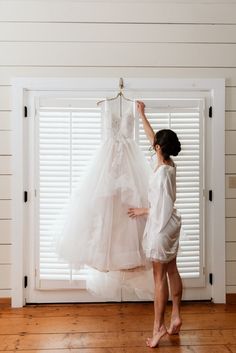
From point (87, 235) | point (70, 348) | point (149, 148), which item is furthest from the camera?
point (149, 148)

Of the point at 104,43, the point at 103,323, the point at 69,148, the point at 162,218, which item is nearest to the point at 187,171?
the point at 162,218

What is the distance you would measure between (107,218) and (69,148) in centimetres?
80

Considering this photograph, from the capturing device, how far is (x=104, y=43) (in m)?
3.33

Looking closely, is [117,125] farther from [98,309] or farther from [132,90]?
[98,309]

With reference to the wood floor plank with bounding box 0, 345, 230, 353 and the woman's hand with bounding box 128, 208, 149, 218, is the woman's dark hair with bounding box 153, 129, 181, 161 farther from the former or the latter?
the wood floor plank with bounding box 0, 345, 230, 353

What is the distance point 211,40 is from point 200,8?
283 millimetres

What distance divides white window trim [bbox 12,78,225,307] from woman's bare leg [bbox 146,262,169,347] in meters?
0.89

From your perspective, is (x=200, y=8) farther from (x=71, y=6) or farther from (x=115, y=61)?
(x=71, y=6)

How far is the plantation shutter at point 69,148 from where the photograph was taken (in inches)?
131

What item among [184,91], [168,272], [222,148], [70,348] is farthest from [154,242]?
[184,91]

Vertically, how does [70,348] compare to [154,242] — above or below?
below

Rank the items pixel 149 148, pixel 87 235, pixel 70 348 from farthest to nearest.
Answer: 1. pixel 149 148
2. pixel 87 235
3. pixel 70 348

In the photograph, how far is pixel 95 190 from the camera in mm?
2865

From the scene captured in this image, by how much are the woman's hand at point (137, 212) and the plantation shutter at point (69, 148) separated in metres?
0.65
